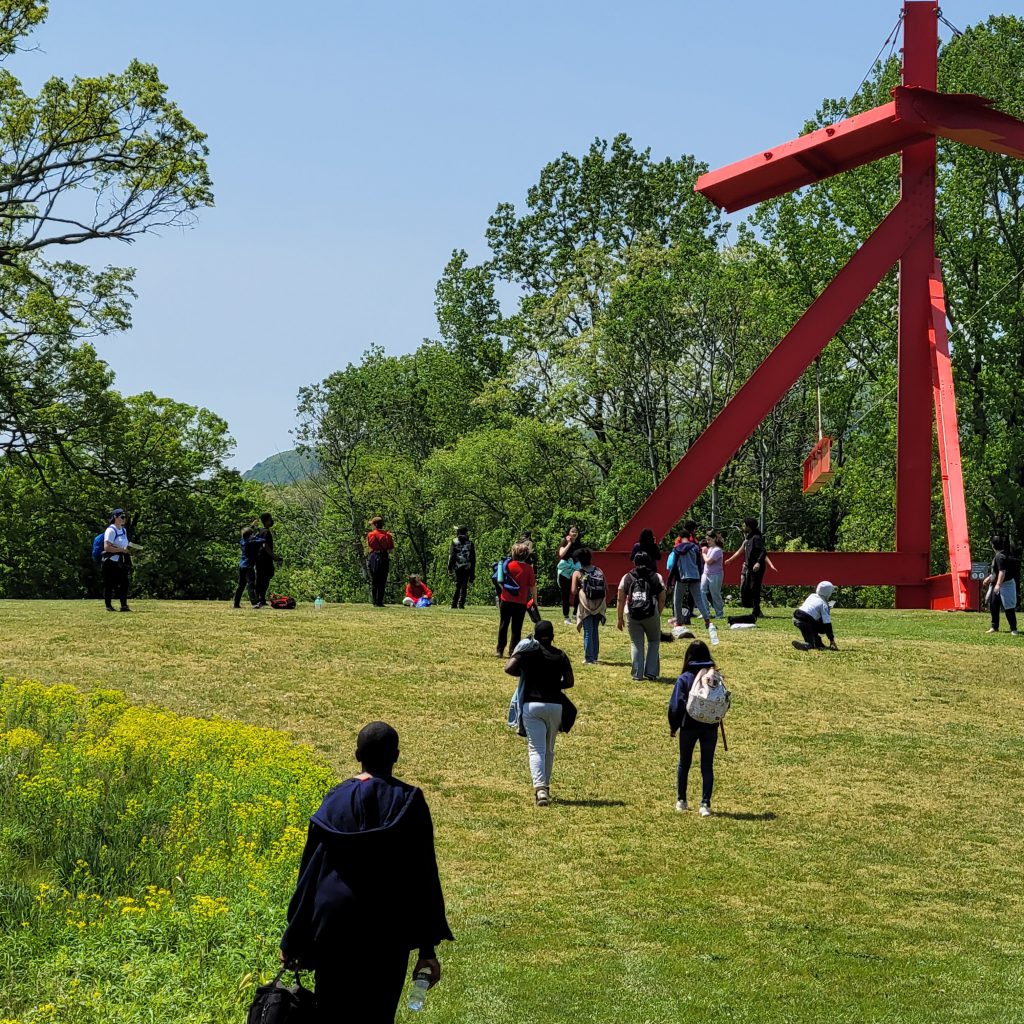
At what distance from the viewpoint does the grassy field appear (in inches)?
333

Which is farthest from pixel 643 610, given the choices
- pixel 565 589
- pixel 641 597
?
pixel 565 589

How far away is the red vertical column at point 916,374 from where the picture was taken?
82.0ft

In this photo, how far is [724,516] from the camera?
1891 inches

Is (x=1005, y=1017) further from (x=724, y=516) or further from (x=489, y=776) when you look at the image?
(x=724, y=516)

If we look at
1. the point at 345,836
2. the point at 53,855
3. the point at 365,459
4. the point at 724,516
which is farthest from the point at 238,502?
the point at 345,836

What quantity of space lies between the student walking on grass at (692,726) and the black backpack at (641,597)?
514cm

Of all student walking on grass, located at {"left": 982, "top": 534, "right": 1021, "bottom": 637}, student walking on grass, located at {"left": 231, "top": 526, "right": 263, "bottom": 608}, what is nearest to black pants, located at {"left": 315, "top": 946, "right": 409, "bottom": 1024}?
student walking on grass, located at {"left": 231, "top": 526, "right": 263, "bottom": 608}

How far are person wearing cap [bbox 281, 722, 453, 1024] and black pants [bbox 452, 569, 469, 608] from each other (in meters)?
20.5

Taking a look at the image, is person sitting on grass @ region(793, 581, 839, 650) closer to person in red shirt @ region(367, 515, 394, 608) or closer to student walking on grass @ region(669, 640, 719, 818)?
person in red shirt @ region(367, 515, 394, 608)

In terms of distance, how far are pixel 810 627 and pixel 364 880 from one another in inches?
626

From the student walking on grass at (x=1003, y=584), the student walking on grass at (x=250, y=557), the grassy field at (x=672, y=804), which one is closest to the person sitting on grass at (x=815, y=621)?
the grassy field at (x=672, y=804)

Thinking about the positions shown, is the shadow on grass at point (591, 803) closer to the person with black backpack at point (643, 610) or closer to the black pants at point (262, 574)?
the person with black backpack at point (643, 610)

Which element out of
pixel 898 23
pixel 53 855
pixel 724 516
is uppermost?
pixel 898 23

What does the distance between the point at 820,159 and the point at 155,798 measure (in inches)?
701
